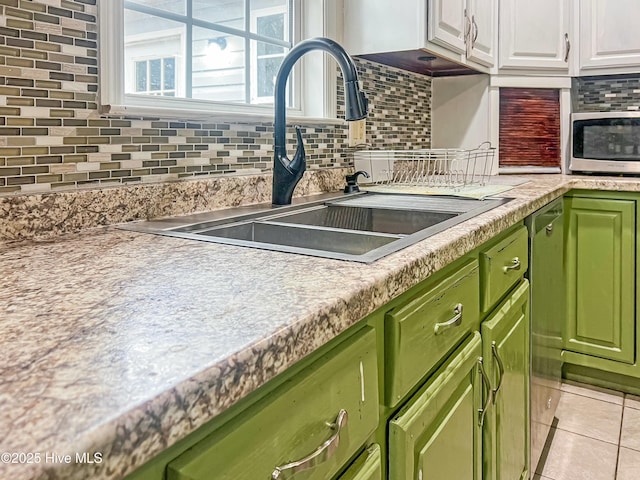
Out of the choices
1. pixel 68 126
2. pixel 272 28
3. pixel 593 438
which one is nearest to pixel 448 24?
pixel 272 28

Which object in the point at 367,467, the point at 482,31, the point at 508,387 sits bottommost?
the point at 508,387

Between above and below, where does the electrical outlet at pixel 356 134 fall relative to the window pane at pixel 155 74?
below

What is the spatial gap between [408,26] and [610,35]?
3.94 feet

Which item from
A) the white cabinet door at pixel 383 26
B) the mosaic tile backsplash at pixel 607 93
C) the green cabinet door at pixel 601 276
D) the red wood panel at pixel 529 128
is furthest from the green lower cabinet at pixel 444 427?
the mosaic tile backsplash at pixel 607 93

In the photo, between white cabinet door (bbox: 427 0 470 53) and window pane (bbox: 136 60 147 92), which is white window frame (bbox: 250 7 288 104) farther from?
white cabinet door (bbox: 427 0 470 53)

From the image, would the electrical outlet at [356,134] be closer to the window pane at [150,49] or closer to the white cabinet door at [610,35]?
the window pane at [150,49]

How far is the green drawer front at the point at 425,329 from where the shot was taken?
779mm

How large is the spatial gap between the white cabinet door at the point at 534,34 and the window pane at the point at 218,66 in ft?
4.90

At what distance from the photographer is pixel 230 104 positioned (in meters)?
1.58

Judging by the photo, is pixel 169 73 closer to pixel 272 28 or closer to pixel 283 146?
pixel 283 146

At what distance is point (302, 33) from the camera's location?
1900 mm

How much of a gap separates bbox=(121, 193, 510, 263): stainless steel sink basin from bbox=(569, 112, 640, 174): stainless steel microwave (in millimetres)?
1172

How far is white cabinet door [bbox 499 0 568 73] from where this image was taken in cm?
258

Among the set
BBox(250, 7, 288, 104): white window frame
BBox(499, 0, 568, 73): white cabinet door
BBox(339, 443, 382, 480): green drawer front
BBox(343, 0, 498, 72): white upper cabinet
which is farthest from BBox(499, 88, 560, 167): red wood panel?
BBox(339, 443, 382, 480): green drawer front
